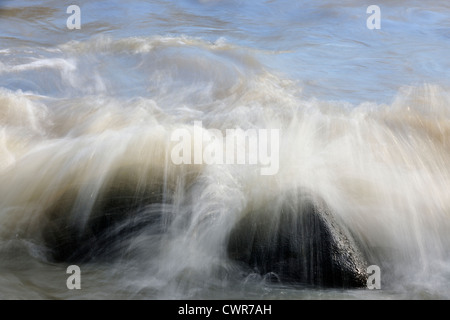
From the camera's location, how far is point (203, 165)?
12.5 feet

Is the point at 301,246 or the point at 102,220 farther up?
the point at 102,220

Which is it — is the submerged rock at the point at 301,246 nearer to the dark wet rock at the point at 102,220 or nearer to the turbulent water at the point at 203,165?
the turbulent water at the point at 203,165

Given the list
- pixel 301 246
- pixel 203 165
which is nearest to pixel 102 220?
pixel 203 165

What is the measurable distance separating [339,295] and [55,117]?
292 centimetres

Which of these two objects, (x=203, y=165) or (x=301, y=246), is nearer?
(x=301, y=246)

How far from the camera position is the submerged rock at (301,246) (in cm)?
320

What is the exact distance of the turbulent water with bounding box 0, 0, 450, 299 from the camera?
3.29 m

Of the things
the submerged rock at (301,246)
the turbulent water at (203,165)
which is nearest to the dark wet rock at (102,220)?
the turbulent water at (203,165)

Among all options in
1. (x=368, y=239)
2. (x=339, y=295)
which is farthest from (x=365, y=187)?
(x=339, y=295)

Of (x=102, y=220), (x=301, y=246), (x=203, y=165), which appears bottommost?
(x=301, y=246)

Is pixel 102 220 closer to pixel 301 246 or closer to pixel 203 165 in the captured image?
pixel 203 165

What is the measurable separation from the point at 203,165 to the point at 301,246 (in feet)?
3.02

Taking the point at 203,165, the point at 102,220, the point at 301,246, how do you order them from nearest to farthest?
the point at 301,246, the point at 102,220, the point at 203,165

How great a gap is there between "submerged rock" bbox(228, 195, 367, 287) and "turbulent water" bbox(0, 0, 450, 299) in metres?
0.08
